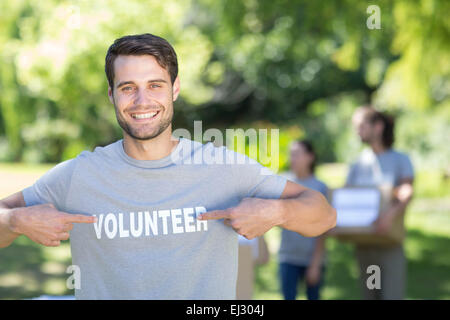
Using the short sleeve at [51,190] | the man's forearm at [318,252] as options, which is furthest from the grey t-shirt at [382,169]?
the short sleeve at [51,190]

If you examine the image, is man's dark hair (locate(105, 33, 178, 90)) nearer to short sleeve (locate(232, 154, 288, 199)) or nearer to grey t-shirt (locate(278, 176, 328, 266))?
short sleeve (locate(232, 154, 288, 199))

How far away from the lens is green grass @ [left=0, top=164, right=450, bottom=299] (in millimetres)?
6246

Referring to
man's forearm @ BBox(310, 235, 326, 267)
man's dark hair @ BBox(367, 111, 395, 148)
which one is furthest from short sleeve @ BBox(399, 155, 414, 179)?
man's forearm @ BBox(310, 235, 326, 267)

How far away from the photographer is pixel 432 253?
27.5 feet

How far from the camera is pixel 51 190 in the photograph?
175 centimetres

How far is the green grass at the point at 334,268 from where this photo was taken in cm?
625

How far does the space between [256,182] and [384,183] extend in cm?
227

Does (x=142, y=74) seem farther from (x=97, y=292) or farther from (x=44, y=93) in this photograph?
(x=44, y=93)

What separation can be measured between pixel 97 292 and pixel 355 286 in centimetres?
537

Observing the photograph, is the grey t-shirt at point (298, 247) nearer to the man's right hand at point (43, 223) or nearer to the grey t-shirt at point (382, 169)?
the grey t-shirt at point (382, 169)

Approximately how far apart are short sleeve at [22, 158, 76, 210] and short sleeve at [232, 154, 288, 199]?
1.76 feet

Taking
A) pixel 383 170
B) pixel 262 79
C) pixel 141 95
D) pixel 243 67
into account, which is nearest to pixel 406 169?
pixel 383 170

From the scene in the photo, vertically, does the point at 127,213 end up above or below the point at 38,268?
above
